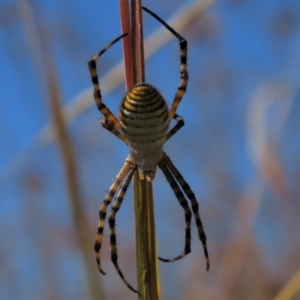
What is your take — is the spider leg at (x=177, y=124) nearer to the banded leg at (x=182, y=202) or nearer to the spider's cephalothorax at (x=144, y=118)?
the spider's cephalothorax at (x=144, y=118)

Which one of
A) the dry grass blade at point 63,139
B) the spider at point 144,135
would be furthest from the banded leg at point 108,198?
the dry grass blade at point 63,139

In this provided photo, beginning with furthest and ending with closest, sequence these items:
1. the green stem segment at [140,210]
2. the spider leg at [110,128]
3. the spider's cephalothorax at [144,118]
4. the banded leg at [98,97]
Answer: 1. the spider leg at [110,128]
2. the banded leg at [98,97]
3. the spider's cephalothorax at [144,118]
4. the green stem segment at [140,210]

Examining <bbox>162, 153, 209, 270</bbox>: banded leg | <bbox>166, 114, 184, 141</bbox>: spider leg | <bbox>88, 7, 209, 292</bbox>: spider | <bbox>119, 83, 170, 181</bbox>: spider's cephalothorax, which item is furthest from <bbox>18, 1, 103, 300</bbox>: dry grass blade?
<bbox>162, 153, 209, 270</bbox>: banded leg

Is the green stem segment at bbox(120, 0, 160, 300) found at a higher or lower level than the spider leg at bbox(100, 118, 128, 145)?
lower

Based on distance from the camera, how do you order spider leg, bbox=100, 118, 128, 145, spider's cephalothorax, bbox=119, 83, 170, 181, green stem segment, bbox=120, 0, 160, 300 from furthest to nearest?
spider leg, bbox=100, 118, 128, 145
spider's cephalothorax, bbox=119, 83, 170, 181
green stem segment, bbox=120, 0, 160, 300

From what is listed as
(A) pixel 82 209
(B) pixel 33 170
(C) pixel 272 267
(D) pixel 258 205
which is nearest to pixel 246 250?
(D) pixel 258 205

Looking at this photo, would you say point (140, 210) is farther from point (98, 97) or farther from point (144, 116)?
point (98, 97)

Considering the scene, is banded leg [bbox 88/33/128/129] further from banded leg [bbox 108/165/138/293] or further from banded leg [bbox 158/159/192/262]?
banded leg [bbox 158/159/192/262]

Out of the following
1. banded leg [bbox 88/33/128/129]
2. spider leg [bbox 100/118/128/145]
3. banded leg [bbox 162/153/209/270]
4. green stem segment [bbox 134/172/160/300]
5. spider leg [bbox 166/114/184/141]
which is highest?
banded leg [bbox 88/33/128/129]

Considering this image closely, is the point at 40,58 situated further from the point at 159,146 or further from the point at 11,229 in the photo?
the point at 11,229
